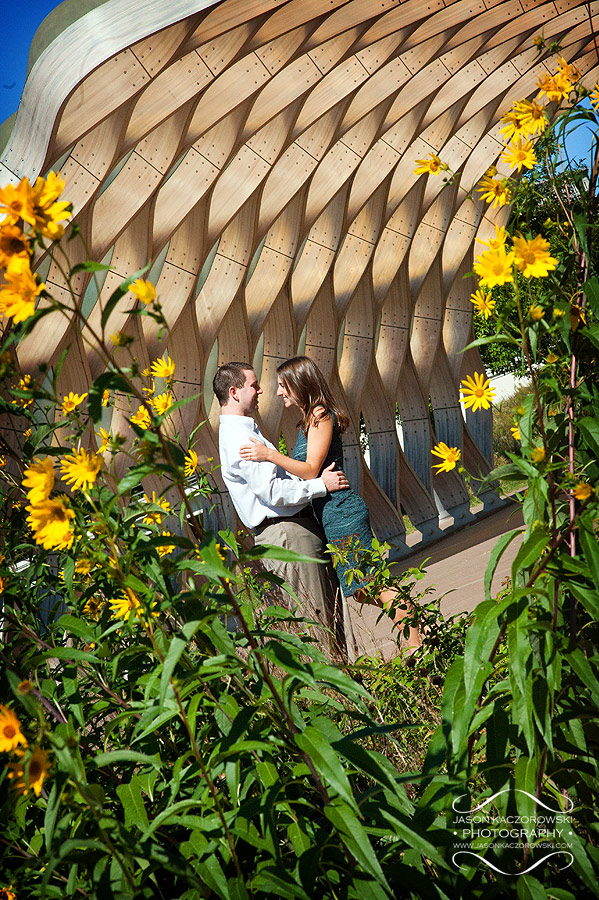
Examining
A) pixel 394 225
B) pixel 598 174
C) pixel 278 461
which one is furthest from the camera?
pixel 394 225

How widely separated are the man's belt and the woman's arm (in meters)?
0.20

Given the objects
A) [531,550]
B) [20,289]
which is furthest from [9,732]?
[531,550]

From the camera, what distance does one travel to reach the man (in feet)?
12.3

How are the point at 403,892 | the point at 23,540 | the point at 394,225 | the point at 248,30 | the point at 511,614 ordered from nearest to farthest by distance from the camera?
the point at 511,614, the point at 403,892, the point at 23,540, the point at 248,30, the point at 394,225

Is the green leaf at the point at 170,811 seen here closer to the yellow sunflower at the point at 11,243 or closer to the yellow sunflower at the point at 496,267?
the yellow sunflower at the point at 11,243

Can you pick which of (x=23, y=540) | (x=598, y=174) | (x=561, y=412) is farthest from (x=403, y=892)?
(x=598, y=174)

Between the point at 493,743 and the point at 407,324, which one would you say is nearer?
the point at 493,743

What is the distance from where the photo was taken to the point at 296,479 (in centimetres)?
398

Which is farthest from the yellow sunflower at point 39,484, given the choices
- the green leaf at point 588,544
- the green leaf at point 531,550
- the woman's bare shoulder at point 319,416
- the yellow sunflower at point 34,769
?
the woman's bare shoulder at point 319,416

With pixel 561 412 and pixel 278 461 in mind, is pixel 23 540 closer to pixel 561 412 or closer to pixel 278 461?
pixel 561 412

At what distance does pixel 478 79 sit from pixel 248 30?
308cm

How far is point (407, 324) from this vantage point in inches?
332

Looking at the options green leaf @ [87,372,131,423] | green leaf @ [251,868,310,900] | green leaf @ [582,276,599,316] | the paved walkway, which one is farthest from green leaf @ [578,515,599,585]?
the paved walkway

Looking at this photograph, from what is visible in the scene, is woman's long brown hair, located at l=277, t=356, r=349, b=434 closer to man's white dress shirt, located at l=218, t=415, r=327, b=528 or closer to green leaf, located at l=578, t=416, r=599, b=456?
man's white dress shirt, located at l=218, t=415, r=327, b=528
